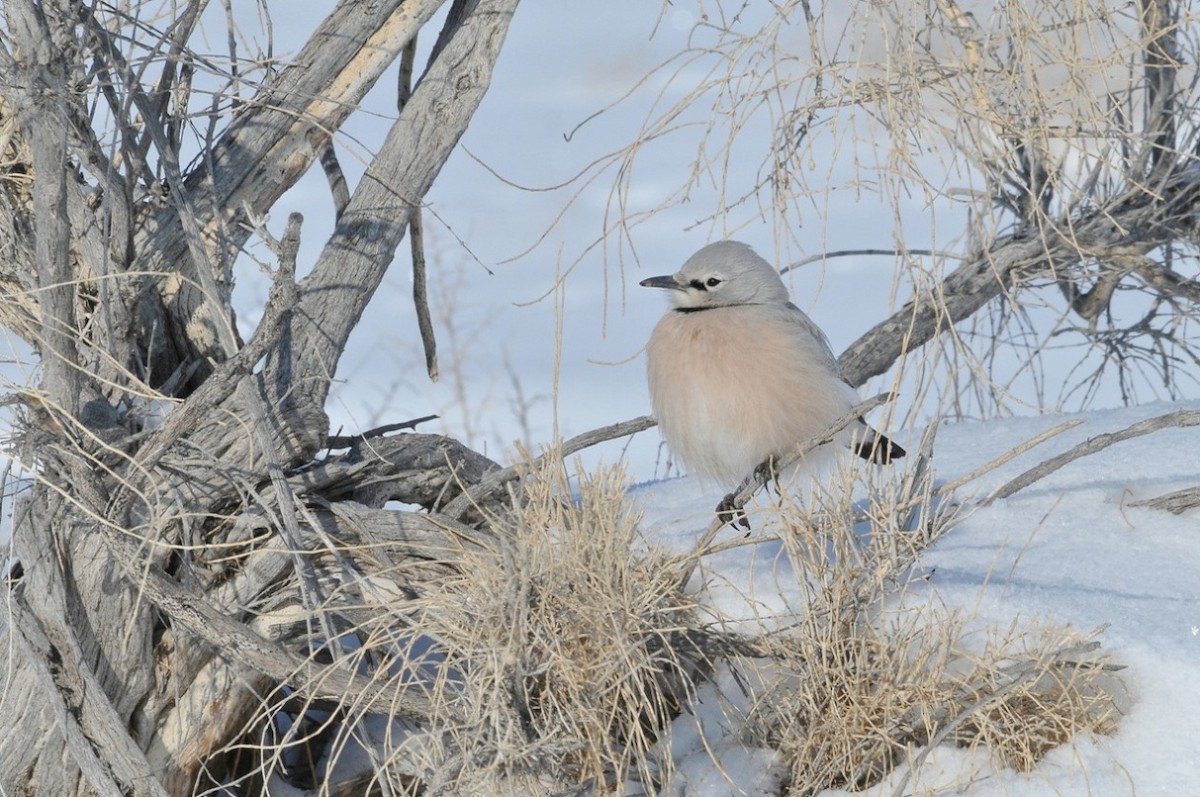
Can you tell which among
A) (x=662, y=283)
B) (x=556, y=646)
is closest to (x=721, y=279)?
(x=662, y=283)

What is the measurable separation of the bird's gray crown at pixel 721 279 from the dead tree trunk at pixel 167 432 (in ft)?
2.76

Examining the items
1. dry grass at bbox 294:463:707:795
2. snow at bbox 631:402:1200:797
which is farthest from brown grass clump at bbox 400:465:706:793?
snow at bbox 631:402:1200:797

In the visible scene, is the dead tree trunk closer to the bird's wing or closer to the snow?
the snow

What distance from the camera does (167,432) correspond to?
3346mm

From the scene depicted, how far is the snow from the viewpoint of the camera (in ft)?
10.1

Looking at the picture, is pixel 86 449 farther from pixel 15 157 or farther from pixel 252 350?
pixel 15 157

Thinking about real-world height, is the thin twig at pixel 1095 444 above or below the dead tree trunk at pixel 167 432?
below

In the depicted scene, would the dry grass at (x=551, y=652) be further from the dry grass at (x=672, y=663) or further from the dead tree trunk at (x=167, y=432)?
the dead tree trunk at (x=167, y=432)

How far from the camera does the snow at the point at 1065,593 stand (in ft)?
10.1

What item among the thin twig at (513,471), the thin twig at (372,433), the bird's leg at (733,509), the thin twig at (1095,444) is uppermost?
the thin twig at (372,433)

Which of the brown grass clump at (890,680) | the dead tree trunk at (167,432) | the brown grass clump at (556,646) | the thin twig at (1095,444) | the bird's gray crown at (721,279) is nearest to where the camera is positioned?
the brown grass clump at (556,646)

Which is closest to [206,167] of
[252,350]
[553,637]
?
[252,350]

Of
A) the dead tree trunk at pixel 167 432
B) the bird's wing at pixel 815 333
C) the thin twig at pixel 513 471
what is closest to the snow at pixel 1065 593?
the thin twig at pixel 513 471

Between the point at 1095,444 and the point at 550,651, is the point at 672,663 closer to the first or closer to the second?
the point at 550,651
